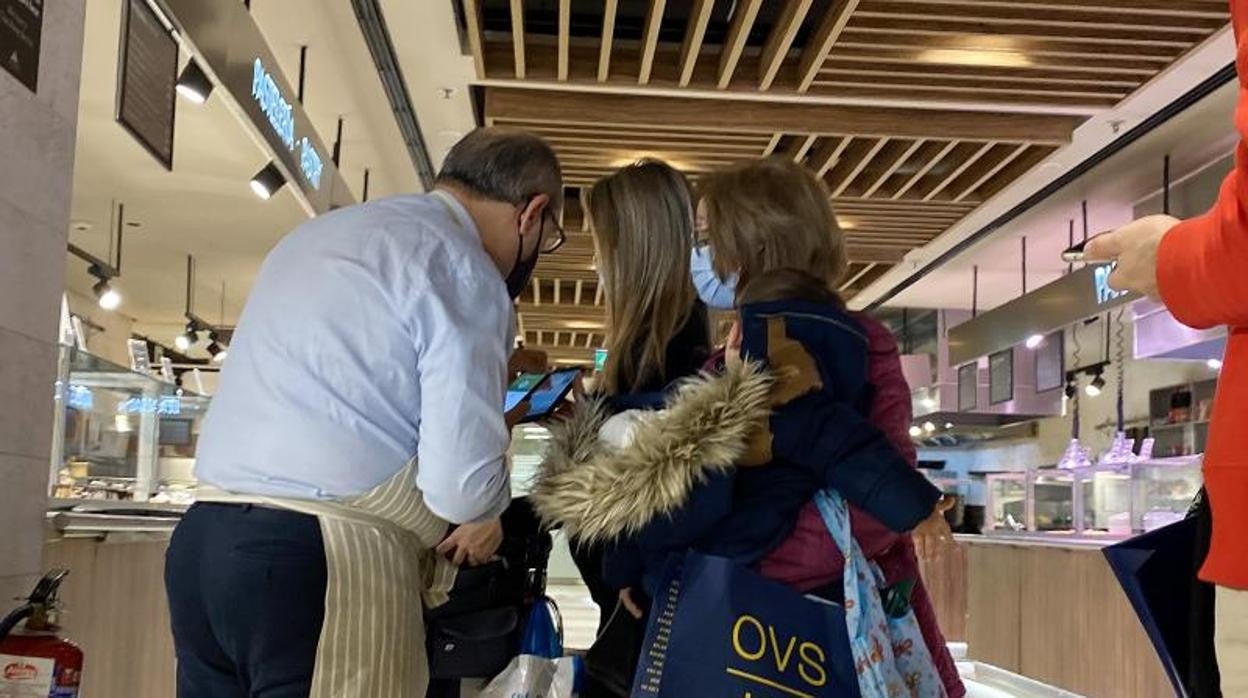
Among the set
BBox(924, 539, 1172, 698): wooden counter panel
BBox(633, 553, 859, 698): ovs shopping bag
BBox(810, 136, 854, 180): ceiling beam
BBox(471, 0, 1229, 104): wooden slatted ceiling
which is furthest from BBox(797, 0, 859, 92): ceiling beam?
BBox(633, 553, 859, 698): ovs shopping bag

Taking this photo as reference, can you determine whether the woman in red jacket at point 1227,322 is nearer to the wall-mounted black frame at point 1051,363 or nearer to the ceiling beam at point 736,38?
the ceiling beam at point 736,38

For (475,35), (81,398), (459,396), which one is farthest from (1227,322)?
(475,35)

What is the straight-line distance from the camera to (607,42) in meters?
5.35

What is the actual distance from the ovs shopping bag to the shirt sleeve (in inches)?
12.9

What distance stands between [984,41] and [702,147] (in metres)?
1.96

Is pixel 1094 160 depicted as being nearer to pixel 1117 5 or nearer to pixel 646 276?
pixel 1117 5

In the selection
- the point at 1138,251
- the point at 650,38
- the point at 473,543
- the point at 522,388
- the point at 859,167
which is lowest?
the point at 473,543

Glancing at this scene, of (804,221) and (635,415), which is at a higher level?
(804,221)

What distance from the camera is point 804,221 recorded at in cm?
191

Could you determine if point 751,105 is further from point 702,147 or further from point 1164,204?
point 1164,204

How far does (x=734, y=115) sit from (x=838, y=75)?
28.9 inches

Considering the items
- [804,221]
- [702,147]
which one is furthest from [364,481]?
[702,147]

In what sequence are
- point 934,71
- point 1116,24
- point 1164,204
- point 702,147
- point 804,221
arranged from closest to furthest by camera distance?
point 804,221 → point 1116,24 → point 934,71 → point 702,147 → point 1164,204

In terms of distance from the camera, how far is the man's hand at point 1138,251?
1.11 metres
